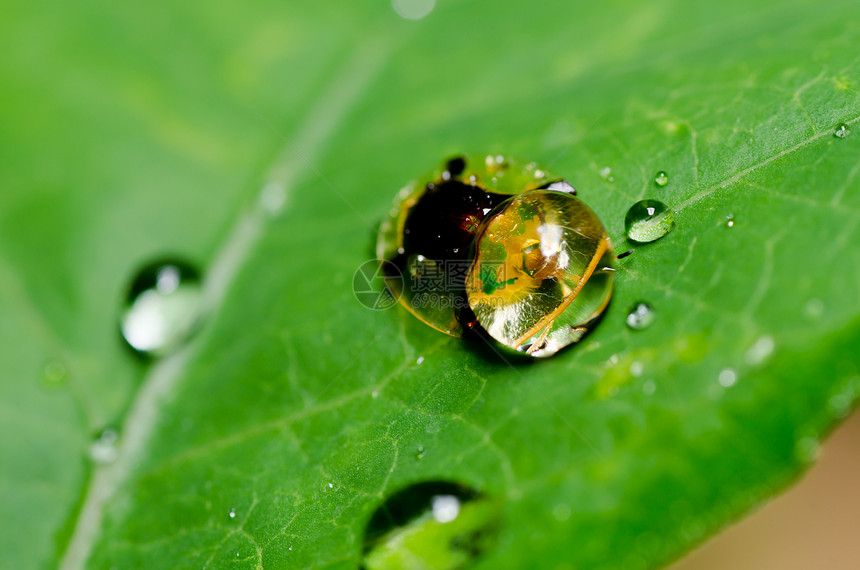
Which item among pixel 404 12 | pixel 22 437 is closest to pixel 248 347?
pixel 22 437

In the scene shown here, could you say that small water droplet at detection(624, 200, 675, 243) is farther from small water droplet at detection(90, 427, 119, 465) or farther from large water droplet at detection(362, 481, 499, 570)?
small water droplet at detection(90, 427, 119, 465)

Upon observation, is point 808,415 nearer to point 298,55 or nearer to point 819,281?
point 819,281

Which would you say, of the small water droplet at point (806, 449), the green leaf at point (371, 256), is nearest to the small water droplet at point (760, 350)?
the green leaf at point (371, 256)

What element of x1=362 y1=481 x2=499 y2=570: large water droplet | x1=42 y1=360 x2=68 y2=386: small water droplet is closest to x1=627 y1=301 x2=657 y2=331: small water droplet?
x1=362 y1=481 x2=499 y2=570: large water droplet

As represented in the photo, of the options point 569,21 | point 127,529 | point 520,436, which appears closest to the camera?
point 520,436

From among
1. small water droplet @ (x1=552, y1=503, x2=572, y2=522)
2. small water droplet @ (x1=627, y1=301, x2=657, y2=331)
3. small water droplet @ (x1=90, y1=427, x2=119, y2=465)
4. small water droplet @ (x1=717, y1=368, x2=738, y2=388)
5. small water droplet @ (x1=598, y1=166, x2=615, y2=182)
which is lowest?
small water droplet @ (x1=552, y1=503, x2=572, y2=522)

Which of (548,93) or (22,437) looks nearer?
(22,437)

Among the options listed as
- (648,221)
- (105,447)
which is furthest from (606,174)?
(105,447)

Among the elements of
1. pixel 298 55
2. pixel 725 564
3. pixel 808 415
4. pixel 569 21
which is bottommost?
pixel 725 564
